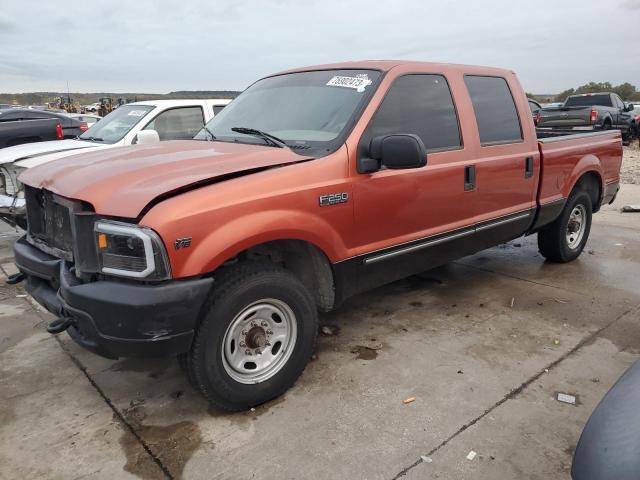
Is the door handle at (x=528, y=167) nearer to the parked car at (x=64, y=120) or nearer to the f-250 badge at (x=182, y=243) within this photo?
the f-250 badge at (x=182, y=243)

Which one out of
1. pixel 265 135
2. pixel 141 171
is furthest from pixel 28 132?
pixel 141 171

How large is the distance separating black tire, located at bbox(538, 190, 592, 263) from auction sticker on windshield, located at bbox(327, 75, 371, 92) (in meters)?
2.92

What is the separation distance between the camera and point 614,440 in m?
1.65

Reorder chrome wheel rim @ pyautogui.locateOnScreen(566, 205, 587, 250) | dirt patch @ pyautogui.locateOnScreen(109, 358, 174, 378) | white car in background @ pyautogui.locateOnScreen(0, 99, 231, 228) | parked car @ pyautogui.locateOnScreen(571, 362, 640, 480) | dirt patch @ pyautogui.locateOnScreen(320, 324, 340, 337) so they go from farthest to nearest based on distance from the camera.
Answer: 1. white car in background @ pyautogui.locateOnScreen(0, 99, 231, 228)
2. chrome wheel rim @ pyautogui.locateOnScreen(566, 205, 587, 250)
3. dirt patch @ pyautogui.locateOnScreen(320, 324, 340, 337)
4. dirt patch @ pyautogui.locateOnScreen(109, 358, 174, 378)
5. parked car @ pyautogui.locateOnScreen(571, 362, 640, 480)

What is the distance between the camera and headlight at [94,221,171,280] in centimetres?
244

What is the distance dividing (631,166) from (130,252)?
14.6 meters

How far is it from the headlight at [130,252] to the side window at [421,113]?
5.08 ft

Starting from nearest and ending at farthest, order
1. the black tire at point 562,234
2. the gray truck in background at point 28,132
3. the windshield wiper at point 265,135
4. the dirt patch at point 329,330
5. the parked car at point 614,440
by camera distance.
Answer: the parked car at point 614,440 < the windshield wiper at point 265,135 < the dirt patch at point 329,330 < the black tire at point 562,234 < the gray truck in background at point 28,132

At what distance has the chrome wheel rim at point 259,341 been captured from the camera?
113 inches

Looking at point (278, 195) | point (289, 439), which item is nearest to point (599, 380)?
point (289, 439)

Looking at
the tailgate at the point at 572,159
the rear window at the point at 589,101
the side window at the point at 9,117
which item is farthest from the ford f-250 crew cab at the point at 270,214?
the rear window at the point at 589,101

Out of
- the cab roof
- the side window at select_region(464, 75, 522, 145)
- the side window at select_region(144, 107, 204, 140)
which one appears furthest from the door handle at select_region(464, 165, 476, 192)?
the side window at select_region(144, 107, 204, 140)

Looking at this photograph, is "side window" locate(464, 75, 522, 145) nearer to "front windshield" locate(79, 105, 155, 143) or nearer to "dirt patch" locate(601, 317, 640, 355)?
"dirt patch" locate(601, 317, 640, 355)

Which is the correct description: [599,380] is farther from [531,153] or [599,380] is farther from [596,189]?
[596,189]
